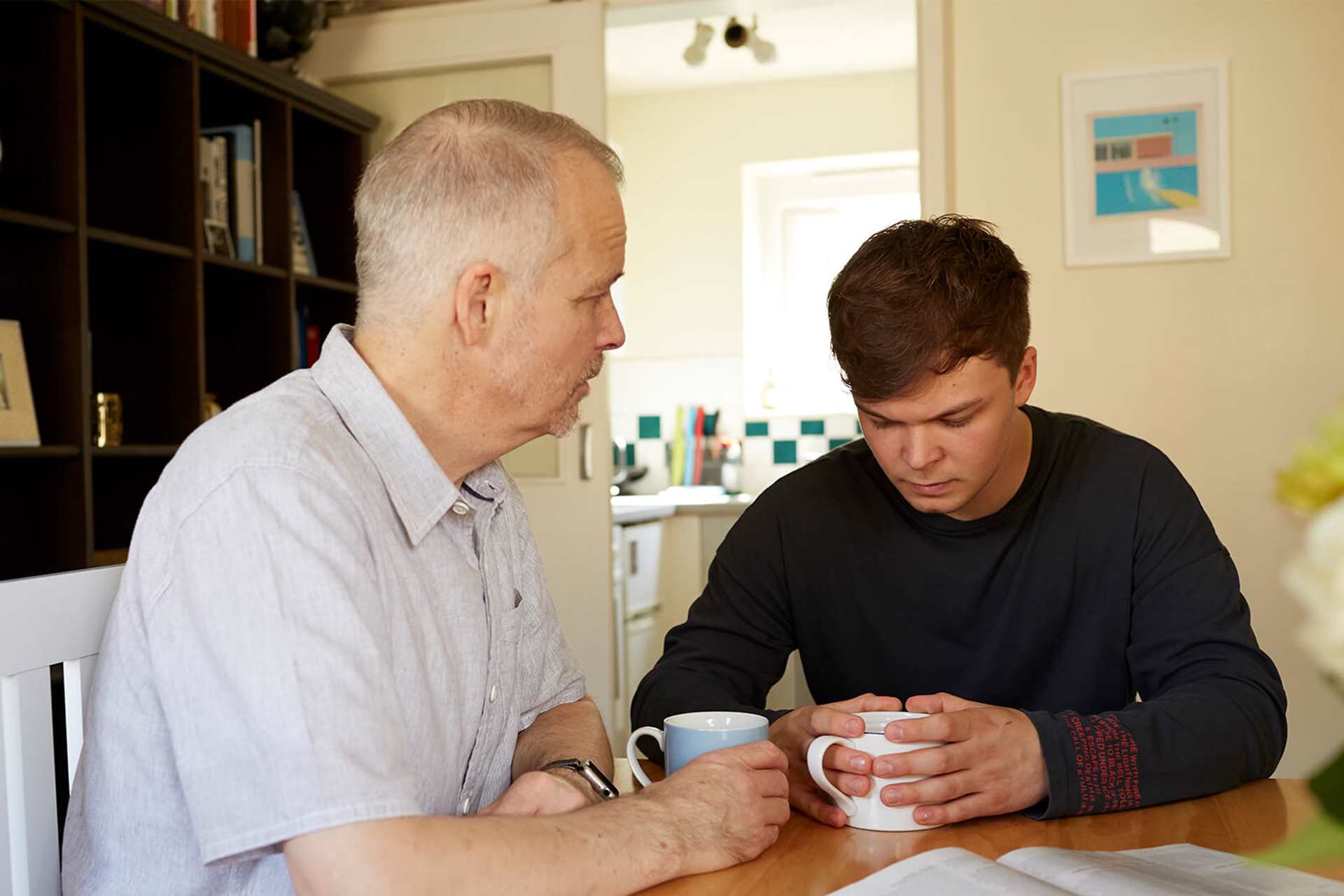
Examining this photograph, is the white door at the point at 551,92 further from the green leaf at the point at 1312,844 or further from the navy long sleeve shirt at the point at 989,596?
the green leaf at the point at 1312,844

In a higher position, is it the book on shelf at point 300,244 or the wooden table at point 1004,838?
the book on shelf at point 300,244

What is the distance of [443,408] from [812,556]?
64cm

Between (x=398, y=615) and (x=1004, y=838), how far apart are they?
548mm

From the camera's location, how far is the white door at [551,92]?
3336mm

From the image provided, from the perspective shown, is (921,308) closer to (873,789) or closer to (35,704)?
(873,789)

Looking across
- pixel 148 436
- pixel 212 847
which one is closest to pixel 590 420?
pixel 148 436

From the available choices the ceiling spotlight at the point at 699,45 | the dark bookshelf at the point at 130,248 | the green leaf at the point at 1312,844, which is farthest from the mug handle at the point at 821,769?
the ceiling spotlight at the point at 699,45

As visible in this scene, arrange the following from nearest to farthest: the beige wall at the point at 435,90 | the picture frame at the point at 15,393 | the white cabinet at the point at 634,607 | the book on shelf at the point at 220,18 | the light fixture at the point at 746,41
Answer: the picture frame at the point at 15,393
the book on shelf at the point at 220,18
the beige wall at the point at 435,90
the white cabinet at the point at 634,607
the light fixture at the point at 746,41

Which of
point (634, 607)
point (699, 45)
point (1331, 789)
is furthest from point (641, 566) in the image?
point (1331, 789)

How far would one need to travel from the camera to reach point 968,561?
1521 mm

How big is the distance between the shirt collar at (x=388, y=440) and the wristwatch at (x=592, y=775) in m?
0.27

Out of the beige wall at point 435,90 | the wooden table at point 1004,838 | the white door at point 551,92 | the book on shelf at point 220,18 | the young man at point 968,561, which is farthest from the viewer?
the beige wall at point 435,90

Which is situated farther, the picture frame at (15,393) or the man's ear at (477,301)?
the picture frame at (15,393)

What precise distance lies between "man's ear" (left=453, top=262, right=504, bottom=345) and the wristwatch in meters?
0.41
